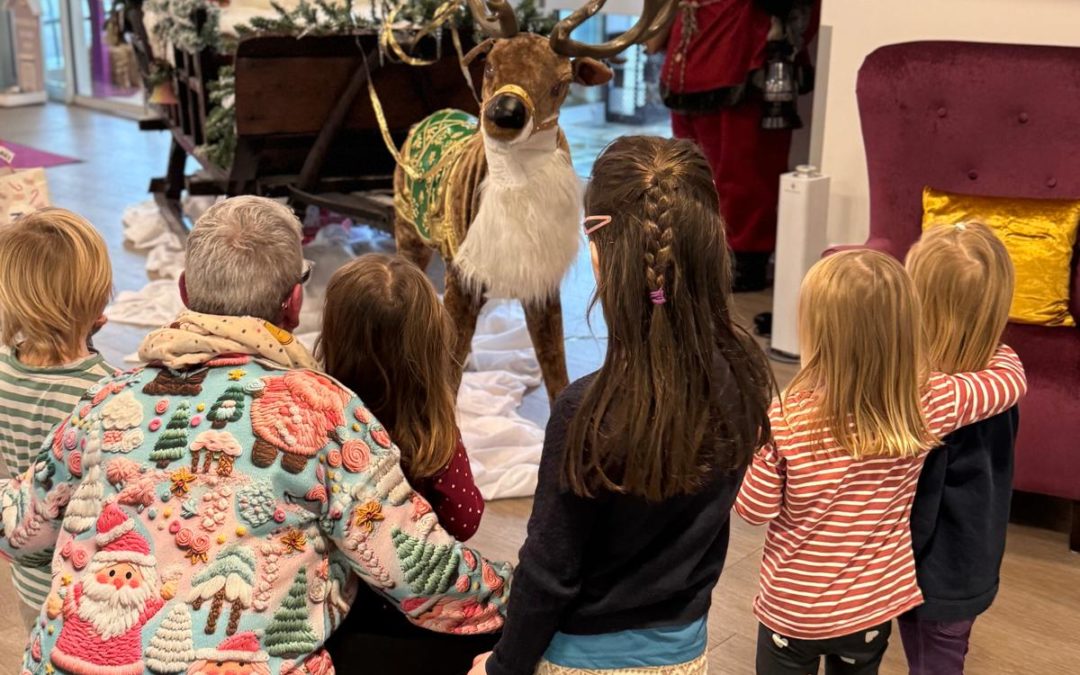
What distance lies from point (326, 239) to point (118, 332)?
1.25 meters

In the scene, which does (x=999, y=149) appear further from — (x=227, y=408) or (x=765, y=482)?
(x=227, y=408)

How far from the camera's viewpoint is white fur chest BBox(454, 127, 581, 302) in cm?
317

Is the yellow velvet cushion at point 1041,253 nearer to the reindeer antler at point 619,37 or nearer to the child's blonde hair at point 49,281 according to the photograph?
the reindeer antler at point 619,37

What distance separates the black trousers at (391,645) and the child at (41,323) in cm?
58

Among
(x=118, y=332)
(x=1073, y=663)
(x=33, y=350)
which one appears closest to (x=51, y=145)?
(x=118, y=332)

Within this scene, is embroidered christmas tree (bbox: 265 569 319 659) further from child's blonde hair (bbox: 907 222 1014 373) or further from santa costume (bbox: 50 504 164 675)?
child's blonde hair (bbox: 907 222 1014 373)

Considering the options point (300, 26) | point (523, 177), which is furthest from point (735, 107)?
point (523, 177)

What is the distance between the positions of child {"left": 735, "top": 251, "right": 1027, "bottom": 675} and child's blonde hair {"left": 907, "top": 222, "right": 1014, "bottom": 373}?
0.21ft

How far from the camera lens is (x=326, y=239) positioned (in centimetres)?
581

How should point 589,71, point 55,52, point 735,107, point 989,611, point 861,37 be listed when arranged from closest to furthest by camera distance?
point 989,611 → point 589,71 → point 861,37 → point 735,107 → point 55,52

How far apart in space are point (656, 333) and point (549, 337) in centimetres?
190

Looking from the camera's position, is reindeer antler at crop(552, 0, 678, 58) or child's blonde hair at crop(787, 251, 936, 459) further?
reindeer antler at crop(552, 0, 678, 58)

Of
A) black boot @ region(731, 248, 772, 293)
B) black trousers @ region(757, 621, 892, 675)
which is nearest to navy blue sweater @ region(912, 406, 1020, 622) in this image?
black trousers @ region(757, 621, 892, 675)

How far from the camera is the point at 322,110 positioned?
16.1 ft
